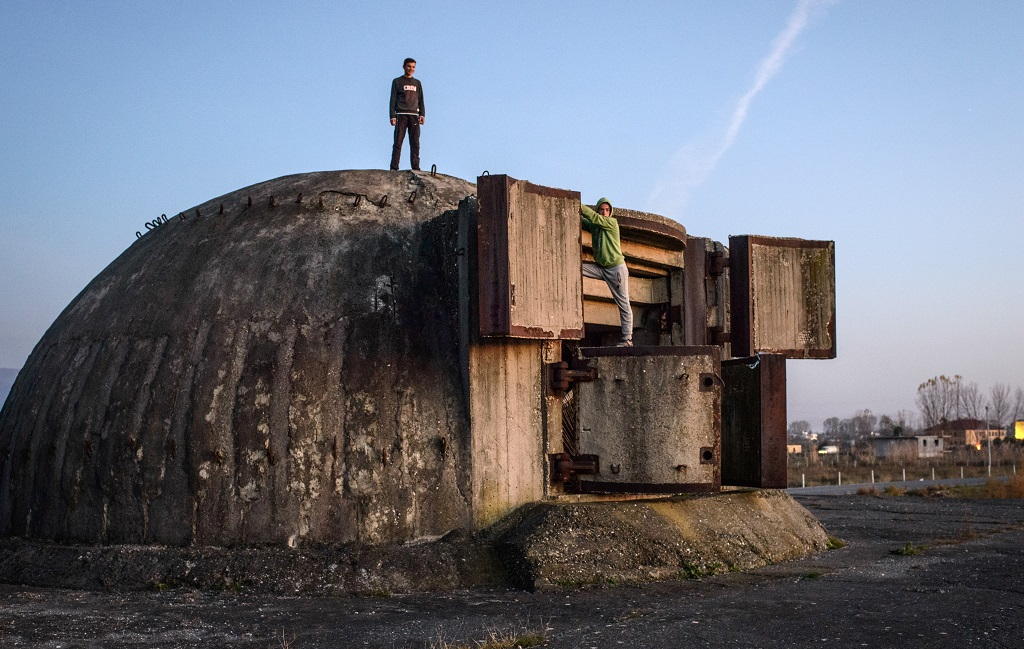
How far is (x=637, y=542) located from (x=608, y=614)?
72.9 inches

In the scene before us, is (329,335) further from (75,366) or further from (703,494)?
(703,494)

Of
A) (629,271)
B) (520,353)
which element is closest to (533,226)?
(520,353)

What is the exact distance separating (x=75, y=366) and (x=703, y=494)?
22.6 feet

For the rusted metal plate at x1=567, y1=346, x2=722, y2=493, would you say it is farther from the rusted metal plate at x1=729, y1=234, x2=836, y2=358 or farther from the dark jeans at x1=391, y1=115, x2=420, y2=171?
the dark jeans at x1=391, y1=115, x2=420, y2=171

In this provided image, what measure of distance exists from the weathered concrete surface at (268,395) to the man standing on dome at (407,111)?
6.26 ft

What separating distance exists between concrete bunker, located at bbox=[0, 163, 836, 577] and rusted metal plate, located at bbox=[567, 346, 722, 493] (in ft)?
0.07

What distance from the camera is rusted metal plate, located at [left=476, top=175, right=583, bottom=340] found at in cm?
932

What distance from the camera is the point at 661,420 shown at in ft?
32.7

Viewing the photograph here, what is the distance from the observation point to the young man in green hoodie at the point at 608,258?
1030cm

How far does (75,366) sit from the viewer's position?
11.0 m

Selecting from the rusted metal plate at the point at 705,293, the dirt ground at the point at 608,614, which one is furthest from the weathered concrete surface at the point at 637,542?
the rusted metal plate at the point at 705,293

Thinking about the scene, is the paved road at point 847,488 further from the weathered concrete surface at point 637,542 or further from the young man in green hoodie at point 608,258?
the young man in green hoodie at point 608,258

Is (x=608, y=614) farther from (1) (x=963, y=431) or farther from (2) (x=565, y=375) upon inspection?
(1) (x=963, y=431)

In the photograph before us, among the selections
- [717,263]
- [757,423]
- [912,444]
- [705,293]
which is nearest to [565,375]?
[757,423]
